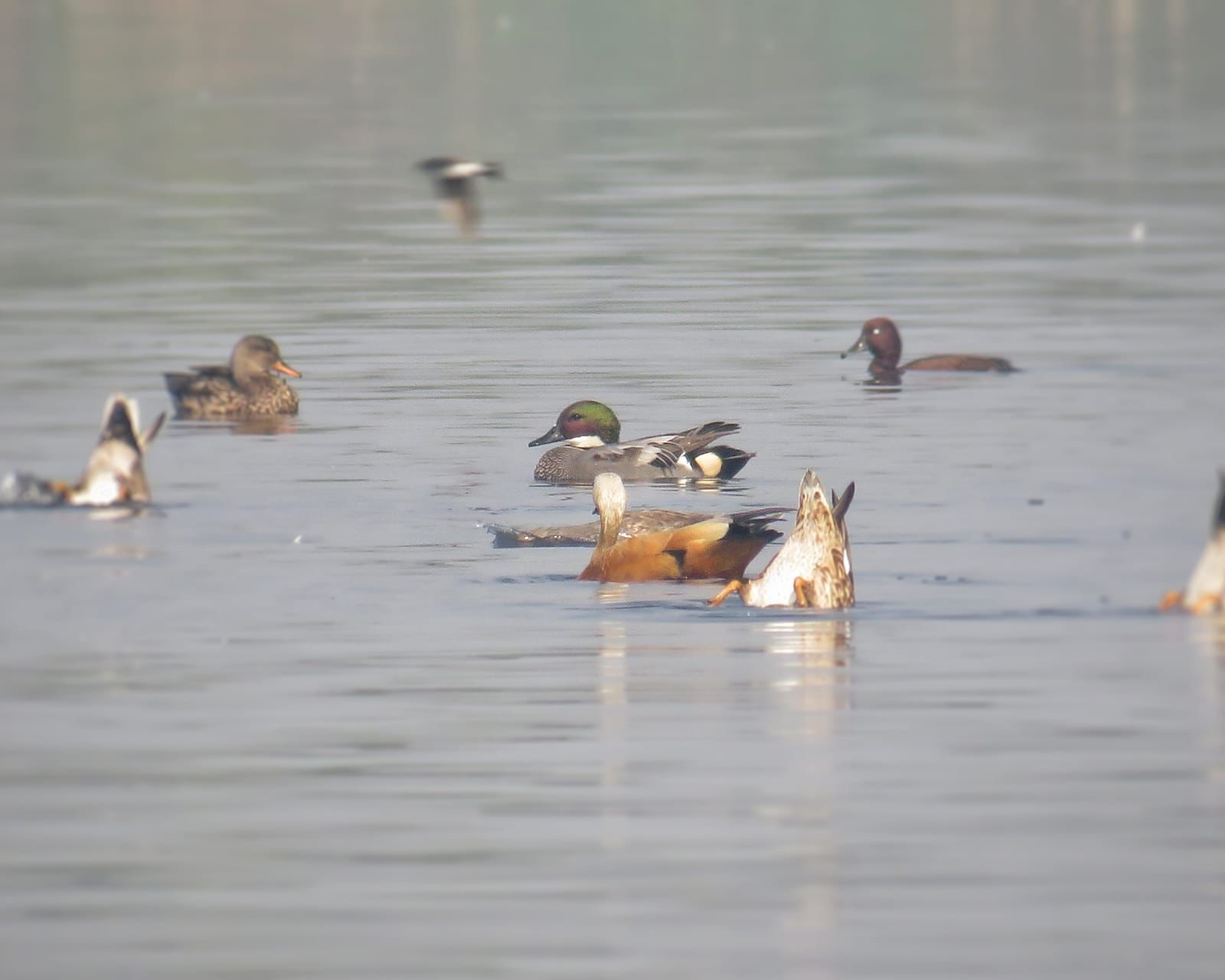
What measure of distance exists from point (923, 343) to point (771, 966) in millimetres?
16633

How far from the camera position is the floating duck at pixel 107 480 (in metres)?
15.2

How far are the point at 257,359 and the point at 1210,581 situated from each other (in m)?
9.73

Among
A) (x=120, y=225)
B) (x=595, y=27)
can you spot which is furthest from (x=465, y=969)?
(x=595, y=27)

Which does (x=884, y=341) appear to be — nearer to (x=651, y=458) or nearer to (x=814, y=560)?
(x=651, y=458)

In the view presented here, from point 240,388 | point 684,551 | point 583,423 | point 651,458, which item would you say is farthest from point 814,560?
point 240,388

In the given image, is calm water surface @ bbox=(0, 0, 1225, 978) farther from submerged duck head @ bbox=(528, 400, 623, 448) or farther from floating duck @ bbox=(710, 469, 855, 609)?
submerged duck head @ bbox=(528, 400, 623, 448)

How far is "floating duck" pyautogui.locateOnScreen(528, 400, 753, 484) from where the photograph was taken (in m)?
16.5

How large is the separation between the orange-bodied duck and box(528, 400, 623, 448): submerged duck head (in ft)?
20.2

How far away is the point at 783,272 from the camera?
1129 inches

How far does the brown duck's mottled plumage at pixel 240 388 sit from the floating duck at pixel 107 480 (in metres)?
4.04

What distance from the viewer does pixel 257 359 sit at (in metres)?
19.7

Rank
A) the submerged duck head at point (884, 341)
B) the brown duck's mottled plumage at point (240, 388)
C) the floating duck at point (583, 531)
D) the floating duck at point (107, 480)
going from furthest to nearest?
the submerged duck head at point (884, 341), the brown duck's mottled plumage at point (240, 388), the floating duck at point (107, 480), the floating duck at point (583, 531)

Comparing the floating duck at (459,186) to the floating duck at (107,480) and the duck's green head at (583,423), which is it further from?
the floating duck at (107,480)

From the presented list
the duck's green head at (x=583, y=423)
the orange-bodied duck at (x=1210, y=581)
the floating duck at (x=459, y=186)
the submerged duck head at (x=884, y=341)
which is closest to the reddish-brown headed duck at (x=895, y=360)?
the submerged duck head at (x=884, y=341)
